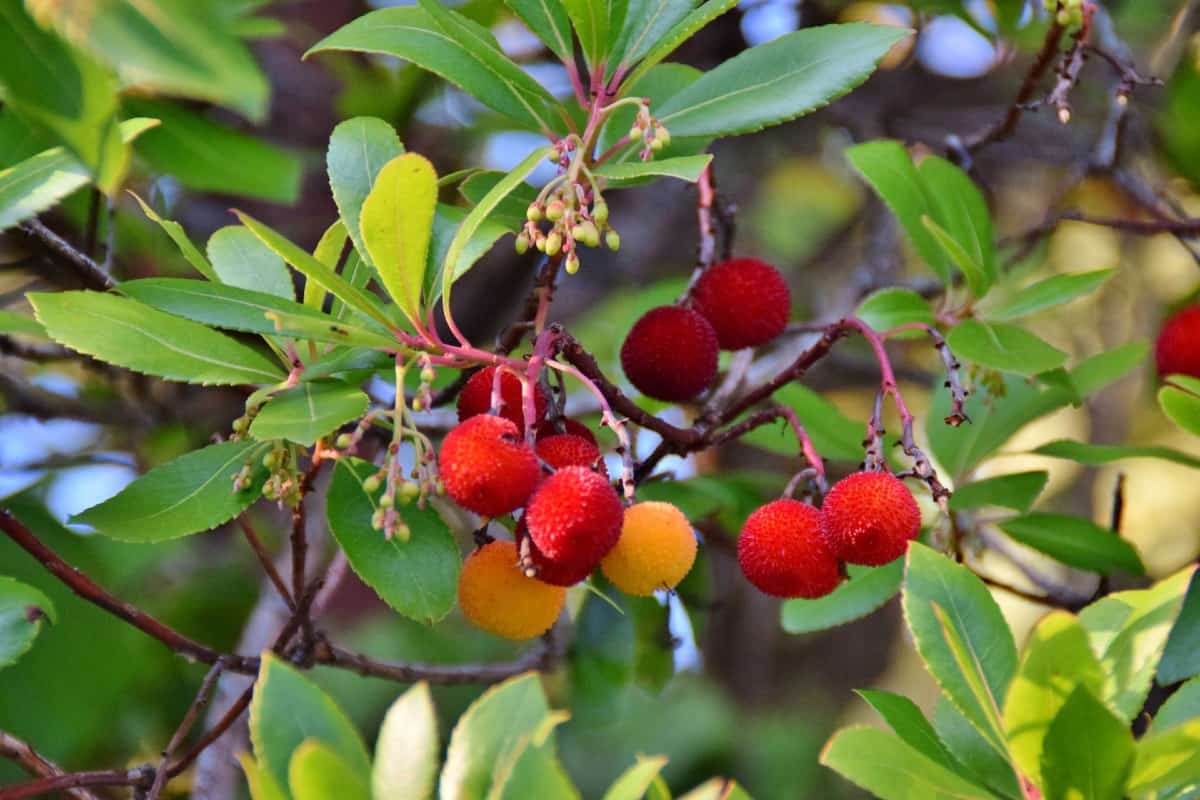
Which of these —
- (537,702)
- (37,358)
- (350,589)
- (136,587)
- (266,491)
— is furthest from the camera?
(350,589)

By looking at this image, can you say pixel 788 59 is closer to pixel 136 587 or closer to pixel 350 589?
pixel 136 587

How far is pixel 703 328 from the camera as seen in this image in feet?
5.03

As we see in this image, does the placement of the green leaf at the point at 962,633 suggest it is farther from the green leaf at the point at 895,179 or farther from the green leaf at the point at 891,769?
the green leaf at the point at 895,179

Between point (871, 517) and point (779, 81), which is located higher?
point (779, 81)

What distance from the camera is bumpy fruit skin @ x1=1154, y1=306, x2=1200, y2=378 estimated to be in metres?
2.07

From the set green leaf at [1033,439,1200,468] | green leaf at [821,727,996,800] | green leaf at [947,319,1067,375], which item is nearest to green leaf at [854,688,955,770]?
green leaf at [821,727,996,800]

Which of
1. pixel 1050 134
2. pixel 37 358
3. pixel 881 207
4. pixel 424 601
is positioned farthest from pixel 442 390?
pixel 1050 134

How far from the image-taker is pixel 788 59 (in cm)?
143

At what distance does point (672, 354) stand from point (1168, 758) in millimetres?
665

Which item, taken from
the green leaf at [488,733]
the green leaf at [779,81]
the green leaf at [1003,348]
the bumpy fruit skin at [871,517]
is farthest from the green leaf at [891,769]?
the green leaf at [779,81]

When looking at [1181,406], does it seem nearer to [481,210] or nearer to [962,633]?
[962,633]

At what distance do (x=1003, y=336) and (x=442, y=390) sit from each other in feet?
2.34

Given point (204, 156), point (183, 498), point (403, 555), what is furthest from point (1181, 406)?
point (204, 156)

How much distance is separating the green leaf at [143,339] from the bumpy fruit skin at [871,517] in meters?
0.59
